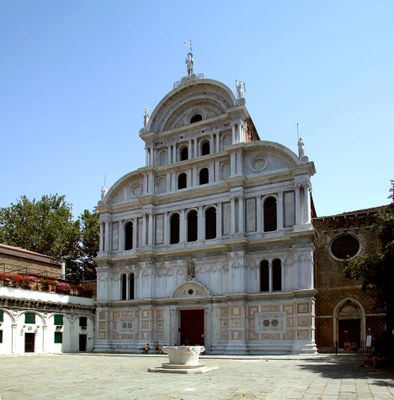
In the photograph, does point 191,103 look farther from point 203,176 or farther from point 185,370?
point 185,370

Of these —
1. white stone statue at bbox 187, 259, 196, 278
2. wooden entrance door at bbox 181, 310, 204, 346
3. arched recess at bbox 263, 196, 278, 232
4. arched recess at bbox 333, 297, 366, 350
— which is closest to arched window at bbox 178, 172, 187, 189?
white stone statue at bbox 187, 259, 196, 278

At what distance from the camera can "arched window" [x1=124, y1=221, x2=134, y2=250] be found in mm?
39938

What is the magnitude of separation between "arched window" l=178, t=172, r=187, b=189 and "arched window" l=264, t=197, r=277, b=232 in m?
7.07

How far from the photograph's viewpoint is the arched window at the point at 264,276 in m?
33.4

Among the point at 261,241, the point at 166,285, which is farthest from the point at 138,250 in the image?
the point at 261,241

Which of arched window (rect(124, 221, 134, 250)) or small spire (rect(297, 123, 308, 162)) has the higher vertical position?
small spire (rect(297, 123, 308, 162))

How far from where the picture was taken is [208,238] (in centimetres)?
3631

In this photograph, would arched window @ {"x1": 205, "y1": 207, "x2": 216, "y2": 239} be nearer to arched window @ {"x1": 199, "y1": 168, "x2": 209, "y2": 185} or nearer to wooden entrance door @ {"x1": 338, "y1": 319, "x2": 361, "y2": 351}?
arched window @ {"x1": 199, "y1": 168, "x2": 209, "y2": 185}

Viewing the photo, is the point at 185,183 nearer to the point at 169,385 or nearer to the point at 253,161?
the point at 253,161

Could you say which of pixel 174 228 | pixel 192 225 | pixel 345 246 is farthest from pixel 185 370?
pixel 174 228

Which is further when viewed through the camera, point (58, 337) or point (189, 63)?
point (189, 63)

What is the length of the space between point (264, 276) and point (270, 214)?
14.1 ft

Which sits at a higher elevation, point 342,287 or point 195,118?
point 195,118

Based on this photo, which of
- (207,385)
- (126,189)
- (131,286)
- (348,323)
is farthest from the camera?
(126,189)
